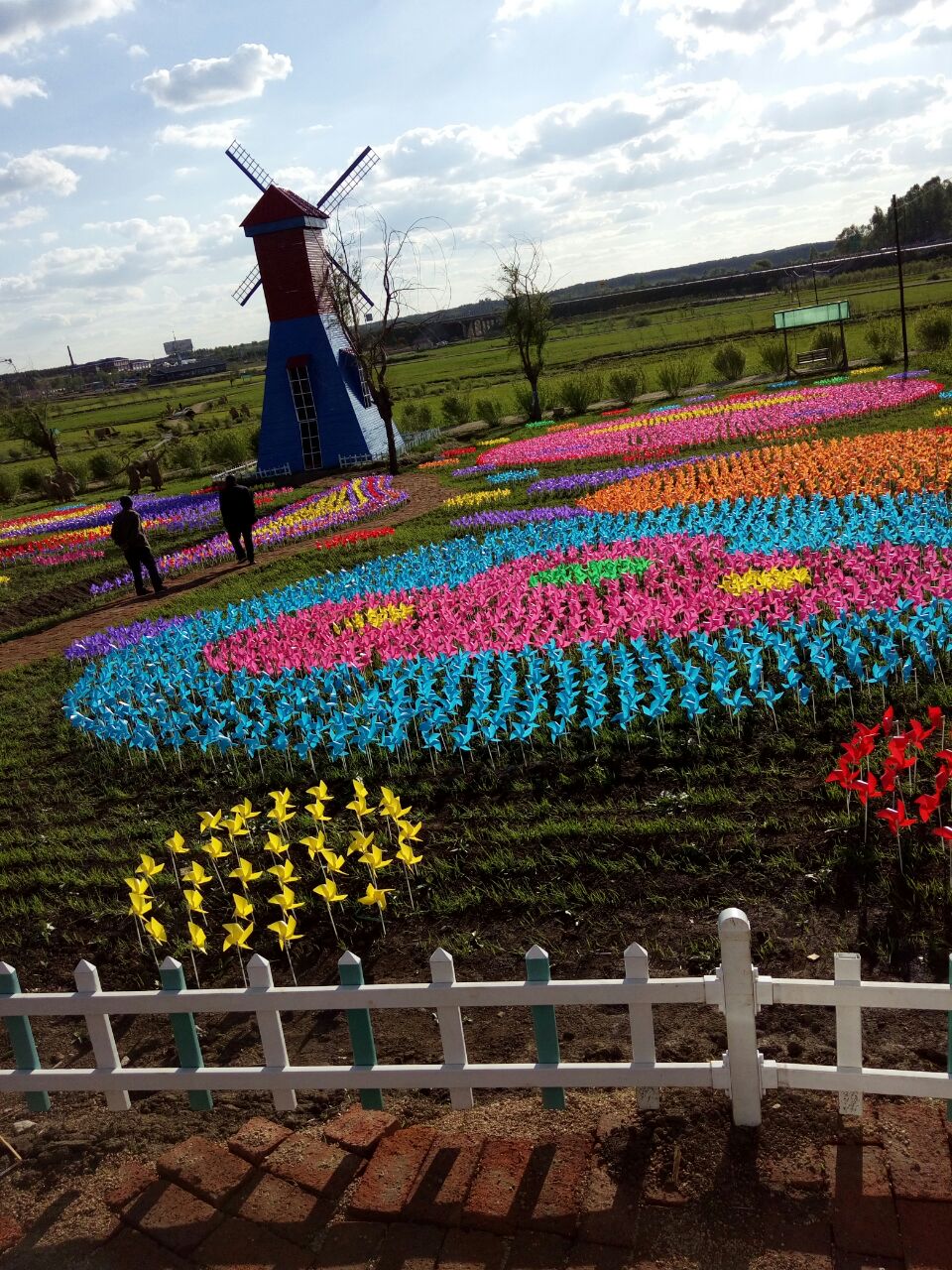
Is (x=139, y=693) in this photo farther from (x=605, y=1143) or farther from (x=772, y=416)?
(x=772, y=416)

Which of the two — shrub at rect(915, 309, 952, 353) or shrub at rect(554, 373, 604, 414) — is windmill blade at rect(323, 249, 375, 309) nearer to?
shrub at rect(554, 373, 604, 414)

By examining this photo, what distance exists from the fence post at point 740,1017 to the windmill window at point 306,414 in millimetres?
31531

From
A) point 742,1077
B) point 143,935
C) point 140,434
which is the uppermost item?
point 140,434

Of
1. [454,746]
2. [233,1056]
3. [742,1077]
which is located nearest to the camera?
[742,1077]

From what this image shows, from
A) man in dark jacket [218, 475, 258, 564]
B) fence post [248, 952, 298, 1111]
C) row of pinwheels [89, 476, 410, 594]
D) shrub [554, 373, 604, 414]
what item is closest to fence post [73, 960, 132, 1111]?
fence post [248, 952, 298, 1111]

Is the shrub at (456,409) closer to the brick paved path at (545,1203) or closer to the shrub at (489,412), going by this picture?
the shrub at (489,412)

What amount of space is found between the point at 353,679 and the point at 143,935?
389 centimetres

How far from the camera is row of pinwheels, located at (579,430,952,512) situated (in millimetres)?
14242

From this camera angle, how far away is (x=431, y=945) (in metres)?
5.09

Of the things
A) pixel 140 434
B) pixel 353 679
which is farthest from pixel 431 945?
pixel 140 434

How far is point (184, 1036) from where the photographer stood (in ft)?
12.6

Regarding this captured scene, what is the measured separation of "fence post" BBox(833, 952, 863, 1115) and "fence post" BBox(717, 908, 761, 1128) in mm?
277

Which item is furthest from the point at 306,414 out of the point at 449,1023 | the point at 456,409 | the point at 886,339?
the point at 449,1023

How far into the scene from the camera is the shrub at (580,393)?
4012cm
